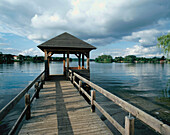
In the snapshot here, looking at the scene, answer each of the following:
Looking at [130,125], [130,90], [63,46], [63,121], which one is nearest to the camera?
[130,125]

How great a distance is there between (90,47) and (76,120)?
9.34 m

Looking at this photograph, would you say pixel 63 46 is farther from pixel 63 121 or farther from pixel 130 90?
pixel 130 90

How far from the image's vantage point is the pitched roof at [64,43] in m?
11.2

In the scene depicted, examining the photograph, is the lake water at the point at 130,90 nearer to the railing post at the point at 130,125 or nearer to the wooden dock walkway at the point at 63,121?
the wooden dock walkway at the point at 63,121

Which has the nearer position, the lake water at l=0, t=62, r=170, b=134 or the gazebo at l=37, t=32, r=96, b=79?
the lake water at l=0, t=62, r=170, b=134

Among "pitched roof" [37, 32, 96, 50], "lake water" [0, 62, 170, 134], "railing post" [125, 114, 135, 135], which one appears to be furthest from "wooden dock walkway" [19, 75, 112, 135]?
"pitched roof" [37, 32, 96, 50]

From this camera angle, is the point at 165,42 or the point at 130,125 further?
the point at 165,42

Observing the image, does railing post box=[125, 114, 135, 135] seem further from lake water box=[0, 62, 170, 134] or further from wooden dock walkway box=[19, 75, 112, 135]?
lake water box=[0, 62, 170, 134]

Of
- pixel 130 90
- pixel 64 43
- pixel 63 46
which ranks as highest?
pixel 64 43

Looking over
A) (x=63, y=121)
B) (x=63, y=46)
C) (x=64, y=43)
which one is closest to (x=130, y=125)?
(x=63, y=121)

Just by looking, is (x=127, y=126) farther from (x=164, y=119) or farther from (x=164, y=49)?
(x=164, y=49)

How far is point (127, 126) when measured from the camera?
2143 millimetres

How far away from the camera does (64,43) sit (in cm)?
1210

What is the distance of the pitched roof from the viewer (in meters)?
11.2
